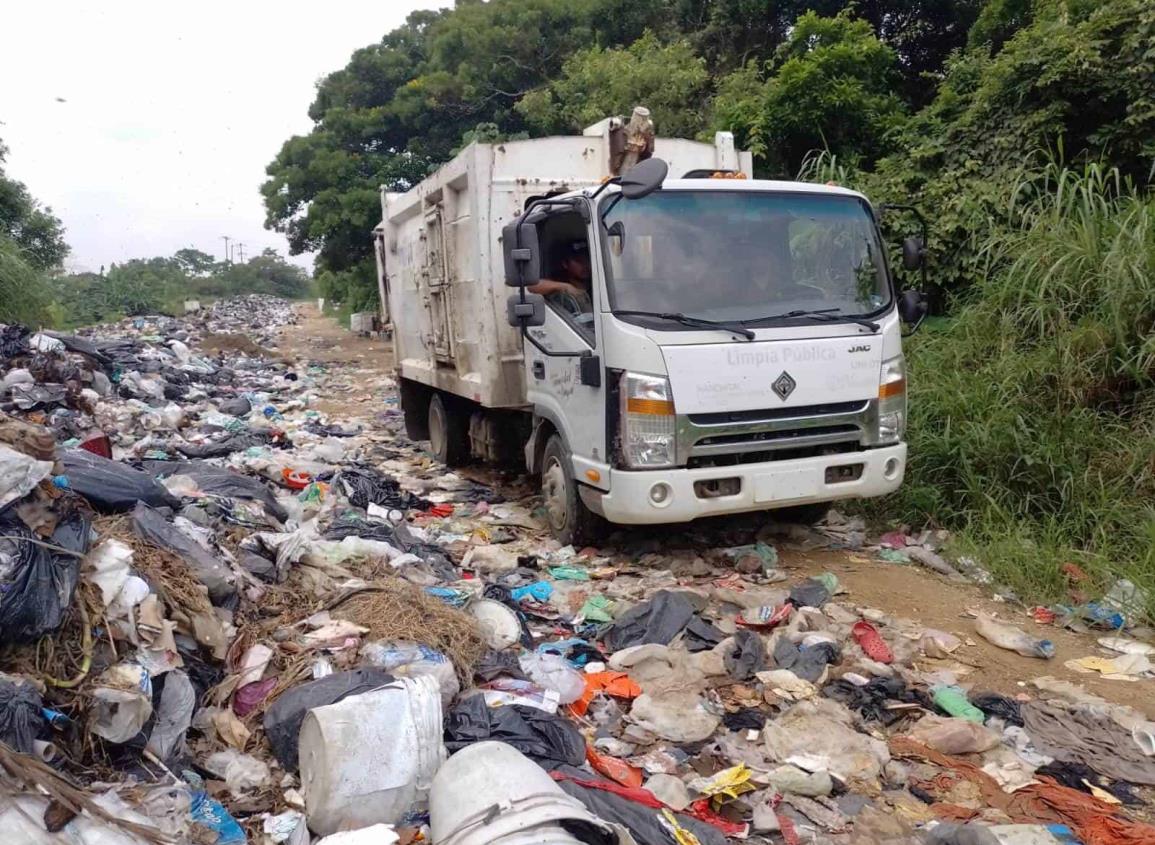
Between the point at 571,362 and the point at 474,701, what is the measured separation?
7.44 ft

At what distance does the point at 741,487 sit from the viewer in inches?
175

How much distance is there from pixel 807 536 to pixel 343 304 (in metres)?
29.9

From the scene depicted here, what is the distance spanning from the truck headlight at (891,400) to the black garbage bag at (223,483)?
3.53 m

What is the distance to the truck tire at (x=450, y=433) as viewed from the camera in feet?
25.4

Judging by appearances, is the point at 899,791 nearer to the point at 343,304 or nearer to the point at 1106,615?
the point at 1106,615

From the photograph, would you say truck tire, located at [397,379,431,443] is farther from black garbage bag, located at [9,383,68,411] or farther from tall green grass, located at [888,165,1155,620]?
tall green grass, located at [888,165,1155,620]

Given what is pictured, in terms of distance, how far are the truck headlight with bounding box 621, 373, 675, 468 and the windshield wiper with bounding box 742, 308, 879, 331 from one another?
71 cm

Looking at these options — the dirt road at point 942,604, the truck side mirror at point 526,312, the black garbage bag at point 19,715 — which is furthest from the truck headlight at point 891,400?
the black garbage bag at point 19,715

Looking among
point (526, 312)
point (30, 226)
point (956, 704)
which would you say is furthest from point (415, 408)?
point (30, 226)

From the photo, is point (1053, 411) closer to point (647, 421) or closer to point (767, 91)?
point (647, 421)

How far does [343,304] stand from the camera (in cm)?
3294

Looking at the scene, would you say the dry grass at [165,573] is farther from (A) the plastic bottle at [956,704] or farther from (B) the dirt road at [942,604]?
(A) the plastic bottle at [956,704]

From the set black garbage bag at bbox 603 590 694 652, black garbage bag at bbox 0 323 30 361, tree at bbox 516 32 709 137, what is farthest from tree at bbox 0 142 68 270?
black garbage bag at bbox 603 590 694 652

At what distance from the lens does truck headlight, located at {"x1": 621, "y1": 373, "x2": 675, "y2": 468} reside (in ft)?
14.0
